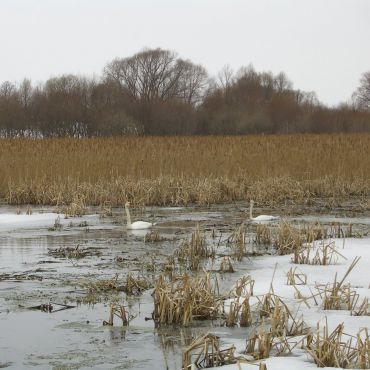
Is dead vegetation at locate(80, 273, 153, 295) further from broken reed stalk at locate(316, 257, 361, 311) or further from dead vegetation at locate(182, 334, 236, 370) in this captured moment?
dead vegetation at locate(182, 334, 236, 370)

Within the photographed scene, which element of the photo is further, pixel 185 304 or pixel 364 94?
pixel 364 94

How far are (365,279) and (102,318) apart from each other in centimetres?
250

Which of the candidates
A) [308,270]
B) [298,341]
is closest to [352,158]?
[308,270]

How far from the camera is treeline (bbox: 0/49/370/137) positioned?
45156 millimetres

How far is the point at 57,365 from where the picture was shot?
4.12m

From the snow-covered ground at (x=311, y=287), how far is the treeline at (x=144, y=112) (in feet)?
108

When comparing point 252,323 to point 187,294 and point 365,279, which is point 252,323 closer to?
point 187,294

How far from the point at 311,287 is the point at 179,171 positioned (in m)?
10.8

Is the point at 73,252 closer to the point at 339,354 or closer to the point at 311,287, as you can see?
the point at 311,287

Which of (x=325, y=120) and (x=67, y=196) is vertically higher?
(x=325, y=120)

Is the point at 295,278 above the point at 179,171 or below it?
below

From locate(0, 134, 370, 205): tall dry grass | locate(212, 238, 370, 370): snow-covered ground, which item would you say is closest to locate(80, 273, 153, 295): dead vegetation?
locate(212, 238, 370, 370): snow-covered ground

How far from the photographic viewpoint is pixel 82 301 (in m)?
5.62

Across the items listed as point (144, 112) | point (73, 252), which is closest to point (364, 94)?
point (144, 112)
